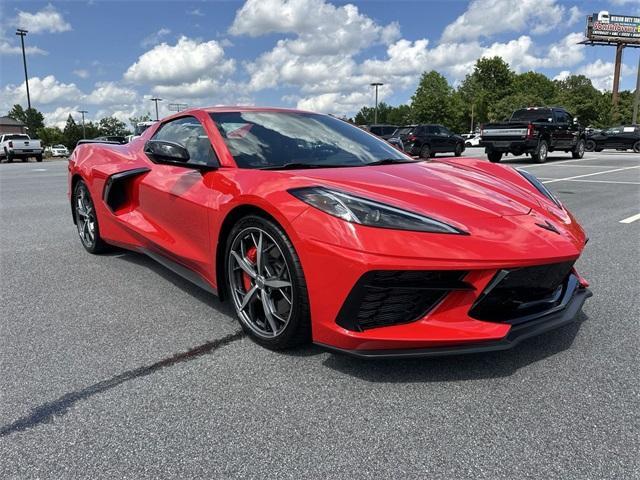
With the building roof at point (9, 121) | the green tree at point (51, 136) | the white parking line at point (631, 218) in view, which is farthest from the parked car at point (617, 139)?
the building roof at point (9, 121)

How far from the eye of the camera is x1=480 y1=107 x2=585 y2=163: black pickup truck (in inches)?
640

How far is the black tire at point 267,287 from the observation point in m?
2.38

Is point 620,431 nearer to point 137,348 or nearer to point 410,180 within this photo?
point 410,180

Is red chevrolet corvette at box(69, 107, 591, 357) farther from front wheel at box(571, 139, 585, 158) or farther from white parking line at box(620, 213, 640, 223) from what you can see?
front wheel at box(571, 139, 585, 158)

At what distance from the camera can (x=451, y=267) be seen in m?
2.11

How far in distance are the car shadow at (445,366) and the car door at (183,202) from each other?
110 cm

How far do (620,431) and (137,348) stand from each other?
2252mm

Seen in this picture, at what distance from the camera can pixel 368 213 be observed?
2.25 meters

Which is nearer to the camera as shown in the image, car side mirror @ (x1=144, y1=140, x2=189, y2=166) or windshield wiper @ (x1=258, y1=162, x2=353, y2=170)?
windshield wiper @ (x1=258, y1=162, x2=353, y2=170)

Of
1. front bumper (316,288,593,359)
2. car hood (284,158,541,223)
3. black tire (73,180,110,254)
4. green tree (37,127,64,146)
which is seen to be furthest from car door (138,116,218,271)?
green tree (37,127,64,146)

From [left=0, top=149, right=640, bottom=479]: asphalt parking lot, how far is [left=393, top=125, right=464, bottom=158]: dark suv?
18.2 meters

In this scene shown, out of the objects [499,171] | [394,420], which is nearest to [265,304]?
[394,420]

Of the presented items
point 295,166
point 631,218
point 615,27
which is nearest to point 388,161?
point 295,166

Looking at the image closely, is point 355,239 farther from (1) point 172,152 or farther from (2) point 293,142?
(1) point 172,152
